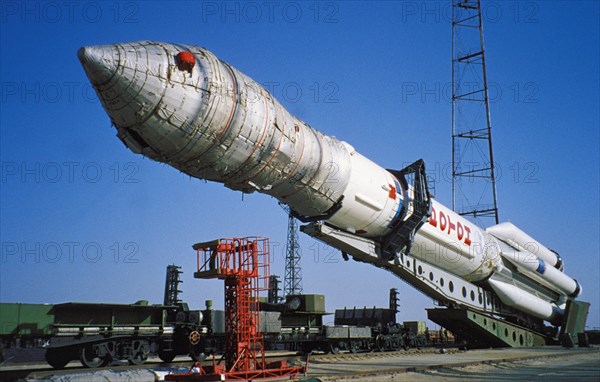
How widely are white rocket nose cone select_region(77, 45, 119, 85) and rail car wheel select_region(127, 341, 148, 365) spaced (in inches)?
363

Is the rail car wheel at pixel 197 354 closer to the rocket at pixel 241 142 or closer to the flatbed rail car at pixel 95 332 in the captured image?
the flatbed rail car at pixel 95 332

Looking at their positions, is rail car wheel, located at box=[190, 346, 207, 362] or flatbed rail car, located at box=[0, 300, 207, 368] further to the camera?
rail car wheel, located at box=[190, 346, 207, 362]

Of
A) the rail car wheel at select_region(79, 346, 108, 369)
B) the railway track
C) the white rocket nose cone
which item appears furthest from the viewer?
the rail car wheel at select_region(79, 346, 108, 369)

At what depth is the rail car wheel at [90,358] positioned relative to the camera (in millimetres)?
15734

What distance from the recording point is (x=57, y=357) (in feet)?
51.9

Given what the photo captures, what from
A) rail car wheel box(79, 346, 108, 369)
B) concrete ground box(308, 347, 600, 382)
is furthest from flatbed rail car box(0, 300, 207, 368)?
concrete ground box(308, 347, 600, 382)

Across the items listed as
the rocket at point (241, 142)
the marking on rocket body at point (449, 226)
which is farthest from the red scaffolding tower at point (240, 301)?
→ the marking on rocket body at point (449, 226)

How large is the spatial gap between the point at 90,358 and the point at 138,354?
1.44 m

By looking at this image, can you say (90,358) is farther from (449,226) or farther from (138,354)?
(449,226)

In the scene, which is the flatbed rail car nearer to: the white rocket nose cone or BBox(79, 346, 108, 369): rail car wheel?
BBox(79, 346, 108, 369): rail car wheel

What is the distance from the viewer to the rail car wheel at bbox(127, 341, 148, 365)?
16578 millimetres

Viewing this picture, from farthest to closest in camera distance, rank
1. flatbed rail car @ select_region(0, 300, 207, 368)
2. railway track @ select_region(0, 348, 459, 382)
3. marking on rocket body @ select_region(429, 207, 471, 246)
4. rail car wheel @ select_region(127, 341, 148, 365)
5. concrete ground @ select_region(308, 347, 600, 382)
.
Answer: marking on rocket body @ select_region(429, 207, 471, 246), rail car wheel @ select_region(127, 341, 148, 365), flatbed rail car @ select_region(0, 300, 207, 368), concrete ground @ select_region(308, 347, 600, 382), railway track @ select_region(0, 348, 459, 382)

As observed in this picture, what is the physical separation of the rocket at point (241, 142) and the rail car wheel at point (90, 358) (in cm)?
679

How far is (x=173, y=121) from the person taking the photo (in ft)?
36.1
